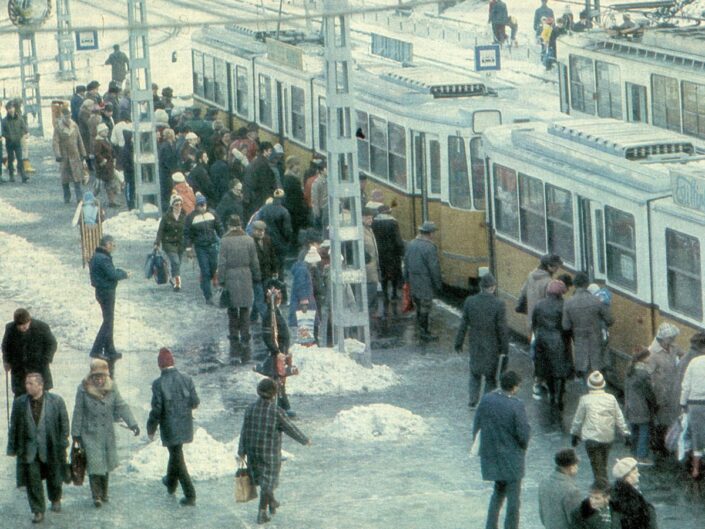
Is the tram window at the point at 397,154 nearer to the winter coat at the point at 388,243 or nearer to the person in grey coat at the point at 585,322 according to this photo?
the winter coat at the point at 388,243

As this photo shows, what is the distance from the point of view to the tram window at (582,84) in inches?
1119

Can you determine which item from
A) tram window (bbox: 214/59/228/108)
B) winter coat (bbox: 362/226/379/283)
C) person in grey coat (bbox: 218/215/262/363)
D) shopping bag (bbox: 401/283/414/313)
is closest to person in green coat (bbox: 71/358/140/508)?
person in grey coat (bbox: 218/215/262/363)

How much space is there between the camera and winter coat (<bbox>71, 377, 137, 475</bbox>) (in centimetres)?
1574

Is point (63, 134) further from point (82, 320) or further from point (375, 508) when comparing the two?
point (375, 508)

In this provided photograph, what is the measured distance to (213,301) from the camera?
2452cm

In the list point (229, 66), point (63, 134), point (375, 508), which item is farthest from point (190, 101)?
point (375, 508)

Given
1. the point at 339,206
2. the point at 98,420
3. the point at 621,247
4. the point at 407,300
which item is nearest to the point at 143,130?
the point at 407,300

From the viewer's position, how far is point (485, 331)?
18391 millimetres

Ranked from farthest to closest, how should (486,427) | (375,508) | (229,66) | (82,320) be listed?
(229,66) < (82,320) < (375,508) < (486,427)

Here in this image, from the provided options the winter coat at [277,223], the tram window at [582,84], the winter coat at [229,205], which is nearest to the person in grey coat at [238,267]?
the winter coat at [277,223]

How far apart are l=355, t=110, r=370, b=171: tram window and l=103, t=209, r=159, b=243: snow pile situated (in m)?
3.48

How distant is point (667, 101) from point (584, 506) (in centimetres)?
1453

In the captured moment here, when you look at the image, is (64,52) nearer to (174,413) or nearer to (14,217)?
(14,217)

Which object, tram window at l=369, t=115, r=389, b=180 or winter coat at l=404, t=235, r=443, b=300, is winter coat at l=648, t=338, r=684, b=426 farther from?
tram window at l=369, t=115, r=389, b=180
